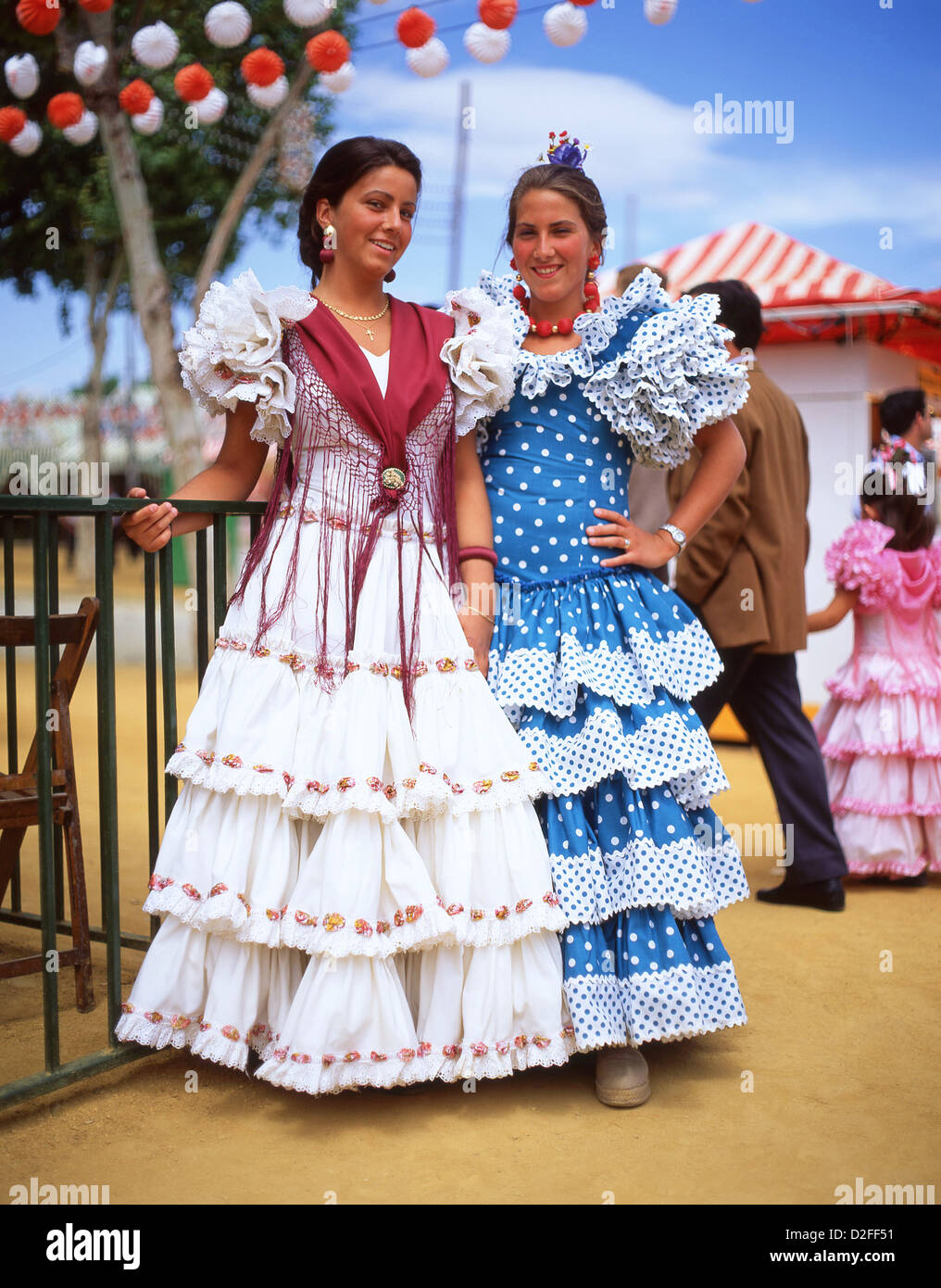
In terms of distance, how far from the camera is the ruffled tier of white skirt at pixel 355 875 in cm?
249

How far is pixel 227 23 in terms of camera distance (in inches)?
266

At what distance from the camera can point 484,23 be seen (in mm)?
6195

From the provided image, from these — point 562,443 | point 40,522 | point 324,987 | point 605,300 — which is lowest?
point 324,987

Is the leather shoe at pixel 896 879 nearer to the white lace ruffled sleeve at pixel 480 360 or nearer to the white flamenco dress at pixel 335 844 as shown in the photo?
the white flamenco dress at pixel 335 844

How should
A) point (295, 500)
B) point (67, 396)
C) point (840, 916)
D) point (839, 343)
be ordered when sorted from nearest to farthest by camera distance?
point (295, 500) < point (840, 916) < point (839, 343) < point (67, 396)

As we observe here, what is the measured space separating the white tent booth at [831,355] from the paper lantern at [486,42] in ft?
6.91

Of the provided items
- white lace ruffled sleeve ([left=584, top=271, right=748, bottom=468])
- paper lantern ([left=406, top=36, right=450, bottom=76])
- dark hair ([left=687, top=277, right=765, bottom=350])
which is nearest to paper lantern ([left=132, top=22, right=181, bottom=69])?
paper lantern ([left=406, top=36, right=450, bottom=76])

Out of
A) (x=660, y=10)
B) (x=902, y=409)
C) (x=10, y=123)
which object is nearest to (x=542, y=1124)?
(x=902, y=409)

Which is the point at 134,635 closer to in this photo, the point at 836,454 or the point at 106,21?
the point at 106,21

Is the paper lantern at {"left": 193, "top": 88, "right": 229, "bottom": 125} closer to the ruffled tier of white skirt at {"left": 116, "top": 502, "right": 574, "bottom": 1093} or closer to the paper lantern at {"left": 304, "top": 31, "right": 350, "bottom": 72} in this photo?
the paper lantern at {"left": 304, "top": 31, "right": 350, "bottom": 72}

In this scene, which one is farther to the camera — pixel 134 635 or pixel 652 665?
pixel 134 635

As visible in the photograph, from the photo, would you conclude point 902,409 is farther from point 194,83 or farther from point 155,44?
point 155,44

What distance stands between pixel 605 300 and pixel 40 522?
4.59 ft
